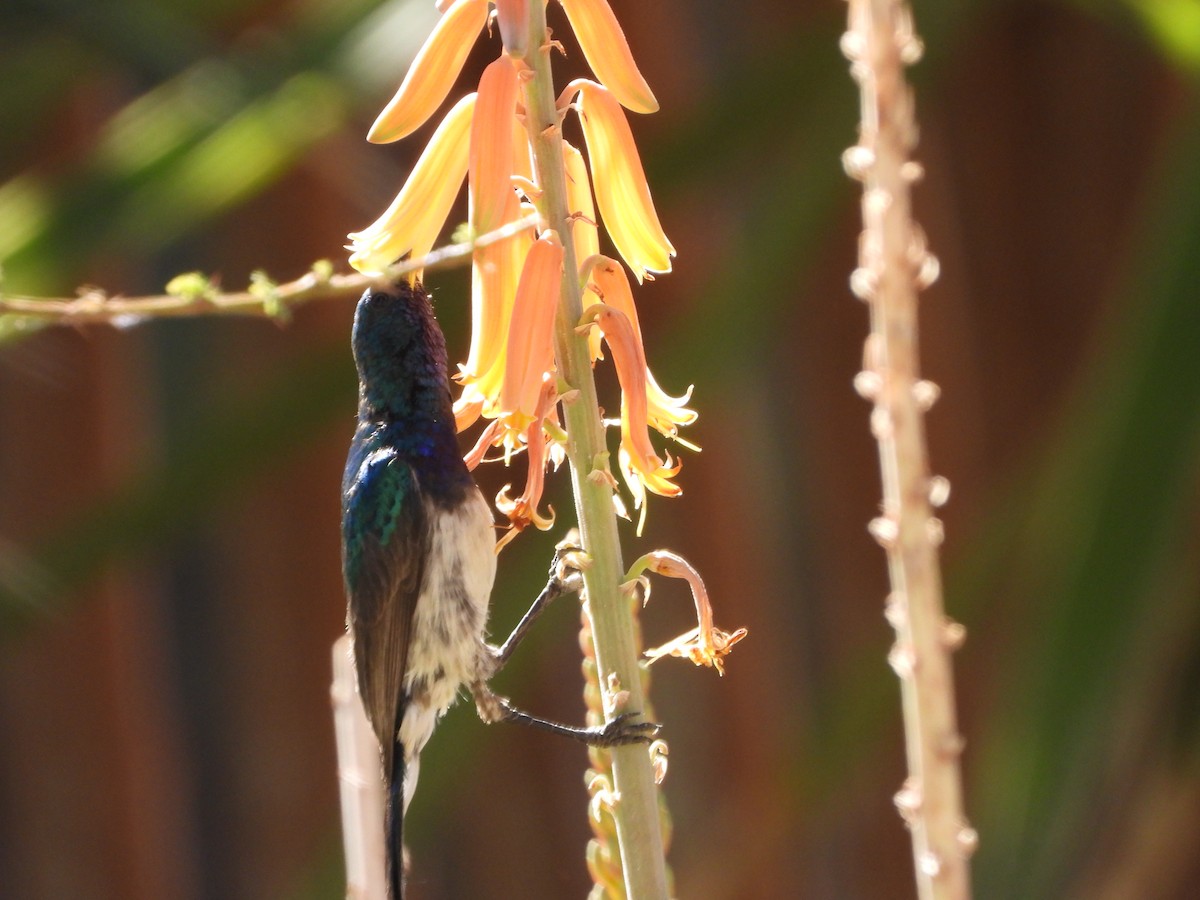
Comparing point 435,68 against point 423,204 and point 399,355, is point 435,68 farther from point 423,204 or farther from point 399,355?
point 399,355

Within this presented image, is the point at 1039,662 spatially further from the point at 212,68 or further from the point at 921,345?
the point at 921,345

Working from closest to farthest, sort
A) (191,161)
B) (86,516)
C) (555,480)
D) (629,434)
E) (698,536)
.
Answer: (629,434)
(191,161)
(86,516)
(555,480)
(698,536)

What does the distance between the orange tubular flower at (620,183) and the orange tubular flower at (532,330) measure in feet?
0.60

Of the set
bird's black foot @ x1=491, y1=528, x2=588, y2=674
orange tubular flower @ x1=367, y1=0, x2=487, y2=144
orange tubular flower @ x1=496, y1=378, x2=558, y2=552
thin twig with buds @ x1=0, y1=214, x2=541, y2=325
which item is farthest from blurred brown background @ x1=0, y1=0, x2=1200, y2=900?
thin twig with buds @ x1=0, y1=214, x2=541, y2=325

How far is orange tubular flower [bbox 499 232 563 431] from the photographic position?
1.11 m

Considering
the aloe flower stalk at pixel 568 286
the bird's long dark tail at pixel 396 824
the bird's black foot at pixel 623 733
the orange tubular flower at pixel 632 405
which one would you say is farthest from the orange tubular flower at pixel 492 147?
the bird's long dark tail at pixel 396 824

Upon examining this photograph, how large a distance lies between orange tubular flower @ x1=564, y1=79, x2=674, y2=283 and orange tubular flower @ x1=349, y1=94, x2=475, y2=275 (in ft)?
0.36

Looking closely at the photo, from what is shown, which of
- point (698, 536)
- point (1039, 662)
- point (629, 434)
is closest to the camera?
point (629, 434)

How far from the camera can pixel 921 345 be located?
4004 millimetres

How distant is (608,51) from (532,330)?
255 millimetres

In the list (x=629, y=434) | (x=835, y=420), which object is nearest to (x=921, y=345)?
(x=835, y=420)

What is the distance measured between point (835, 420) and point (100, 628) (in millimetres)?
2163

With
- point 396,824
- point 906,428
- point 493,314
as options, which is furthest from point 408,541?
point 906,428

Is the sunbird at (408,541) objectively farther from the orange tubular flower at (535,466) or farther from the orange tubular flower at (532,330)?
the orange tubular flower at (532,330)
